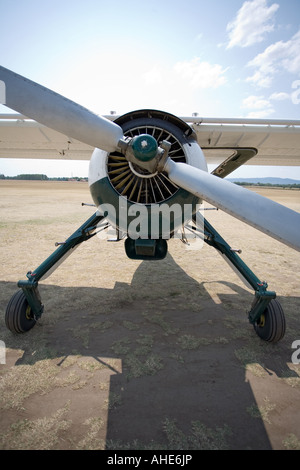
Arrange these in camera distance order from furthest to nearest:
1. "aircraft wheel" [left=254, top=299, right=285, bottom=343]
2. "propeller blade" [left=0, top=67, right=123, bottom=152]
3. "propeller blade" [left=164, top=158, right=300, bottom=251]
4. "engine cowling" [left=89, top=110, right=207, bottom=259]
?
"aircraft wheel" [left=254, top=299, right=285, bottom=343] → "engine cowling" [left=89, top=110, right=207, bottom=259] → "propeller blade" [left=0, top=67, right=123, bottom=152] → "propeller blade" [left=164, top=158, right=300, bottom=251]

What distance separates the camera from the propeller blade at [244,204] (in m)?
1.92

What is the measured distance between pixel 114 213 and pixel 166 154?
1092 mm

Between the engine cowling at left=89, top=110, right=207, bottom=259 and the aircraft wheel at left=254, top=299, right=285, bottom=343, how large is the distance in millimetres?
1930

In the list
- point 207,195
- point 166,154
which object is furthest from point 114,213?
point 207,195

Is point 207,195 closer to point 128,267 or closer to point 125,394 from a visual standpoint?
point 125,394

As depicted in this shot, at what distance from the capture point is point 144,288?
518 centimetres

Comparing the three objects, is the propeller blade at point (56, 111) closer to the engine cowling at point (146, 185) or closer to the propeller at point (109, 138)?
the propeller at point (109, 138)

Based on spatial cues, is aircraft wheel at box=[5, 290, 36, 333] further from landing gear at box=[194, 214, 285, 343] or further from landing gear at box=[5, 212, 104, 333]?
landing gear at box=[194, 214, 285, 343]

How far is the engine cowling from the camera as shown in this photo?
3020 millimetres

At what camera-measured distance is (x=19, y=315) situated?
3326mm

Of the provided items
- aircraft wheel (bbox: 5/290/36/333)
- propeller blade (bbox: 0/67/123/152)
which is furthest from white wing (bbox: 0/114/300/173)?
aircraft wheel (bbox: 5/290/36/333)

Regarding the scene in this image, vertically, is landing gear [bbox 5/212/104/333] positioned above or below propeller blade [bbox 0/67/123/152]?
below

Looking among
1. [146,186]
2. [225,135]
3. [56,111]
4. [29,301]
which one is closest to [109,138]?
[56,111]

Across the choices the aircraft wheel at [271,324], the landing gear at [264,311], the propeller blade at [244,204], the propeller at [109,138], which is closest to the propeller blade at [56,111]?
the propeller at [109,138]
